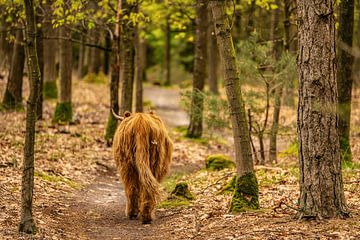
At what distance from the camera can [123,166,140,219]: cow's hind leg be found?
8.77 m

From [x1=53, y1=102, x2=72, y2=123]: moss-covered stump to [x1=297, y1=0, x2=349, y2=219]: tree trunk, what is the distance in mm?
12507

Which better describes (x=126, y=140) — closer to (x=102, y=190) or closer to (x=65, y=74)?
(x=102, y=190)

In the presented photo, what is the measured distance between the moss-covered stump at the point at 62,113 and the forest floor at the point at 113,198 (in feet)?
2.15

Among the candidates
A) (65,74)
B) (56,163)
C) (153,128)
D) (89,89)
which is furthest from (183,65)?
(153,128)

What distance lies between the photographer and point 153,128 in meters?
8.70

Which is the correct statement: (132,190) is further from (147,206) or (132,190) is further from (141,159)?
(141,159)

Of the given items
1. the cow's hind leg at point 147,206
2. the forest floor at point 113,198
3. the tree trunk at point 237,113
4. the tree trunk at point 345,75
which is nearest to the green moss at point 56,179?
the forest floor at point 113,198

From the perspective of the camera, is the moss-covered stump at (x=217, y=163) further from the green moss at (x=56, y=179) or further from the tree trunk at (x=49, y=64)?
the tree trunk at (x=49, y=64)

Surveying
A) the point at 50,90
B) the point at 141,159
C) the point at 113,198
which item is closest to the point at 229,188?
the point at 141,159

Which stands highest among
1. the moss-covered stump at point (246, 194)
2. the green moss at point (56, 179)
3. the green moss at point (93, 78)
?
the green moss at point (93, 78)

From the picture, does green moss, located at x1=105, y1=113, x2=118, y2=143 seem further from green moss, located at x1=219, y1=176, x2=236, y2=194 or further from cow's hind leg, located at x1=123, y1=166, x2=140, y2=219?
cow's hind leg, located at x1=123, y1=166, x2=140, y2=219

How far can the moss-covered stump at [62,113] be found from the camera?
18109 mm

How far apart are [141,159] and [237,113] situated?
5.40 ft

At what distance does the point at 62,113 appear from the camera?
18281mm
